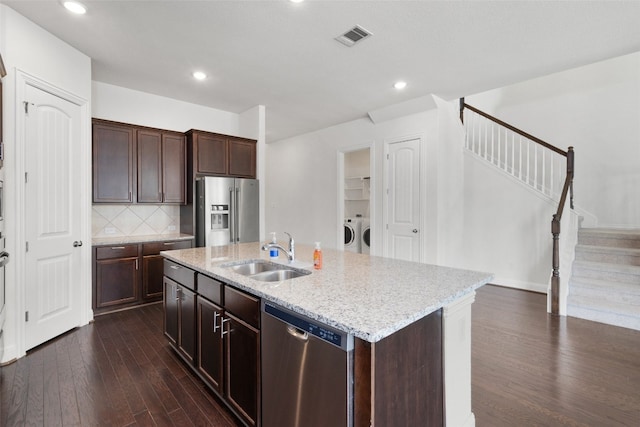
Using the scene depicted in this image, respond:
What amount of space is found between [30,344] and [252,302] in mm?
2428

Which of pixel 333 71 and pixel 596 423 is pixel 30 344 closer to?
pixel 333 71

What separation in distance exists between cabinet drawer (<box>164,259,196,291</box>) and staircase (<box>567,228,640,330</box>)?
3907mm

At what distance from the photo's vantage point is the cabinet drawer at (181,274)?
211 centimetres

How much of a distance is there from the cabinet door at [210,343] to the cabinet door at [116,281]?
2.08 metres

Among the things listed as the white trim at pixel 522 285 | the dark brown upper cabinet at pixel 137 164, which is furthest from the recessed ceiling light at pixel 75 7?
the white trim at pixel 522 285

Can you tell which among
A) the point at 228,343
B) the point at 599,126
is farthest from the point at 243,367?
the point at 599,126

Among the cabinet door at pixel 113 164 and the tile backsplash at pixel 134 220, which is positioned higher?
the cabinet door at pixel 113 164

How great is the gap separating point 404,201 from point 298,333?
12.1 ft

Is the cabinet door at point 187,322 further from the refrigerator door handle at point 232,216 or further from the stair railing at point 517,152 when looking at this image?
the stair railing at point 517,152

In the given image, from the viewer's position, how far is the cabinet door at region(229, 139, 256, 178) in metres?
4.46

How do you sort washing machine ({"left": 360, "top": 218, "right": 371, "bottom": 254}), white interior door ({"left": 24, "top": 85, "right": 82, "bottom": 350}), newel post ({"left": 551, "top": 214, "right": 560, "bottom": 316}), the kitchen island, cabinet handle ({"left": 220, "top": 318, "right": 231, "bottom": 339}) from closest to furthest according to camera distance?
the kitchen island < cabinet handle ({"left": 220, "top": 318, "right": 231, "bottom": 339}) < white interior door ({"left": 24, "top": 85, "right": 82, "bottom": 350}) < newel post ({"left": 551, "top": 214, "right": 560, "bottom": 316}) < washing machine ({"left": 360, "top": 218, "right": 371, "bottom": 254})

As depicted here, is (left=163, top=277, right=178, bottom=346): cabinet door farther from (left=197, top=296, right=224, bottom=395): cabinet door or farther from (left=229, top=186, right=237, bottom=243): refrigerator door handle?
(left=229, top=186, right=237, bottom=243): refrigerator door handle

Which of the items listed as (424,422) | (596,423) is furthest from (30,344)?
(596,423)

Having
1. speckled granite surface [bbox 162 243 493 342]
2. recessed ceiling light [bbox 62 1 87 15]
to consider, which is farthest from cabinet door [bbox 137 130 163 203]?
speckled granite surface [bbox 162 243 493 342]
